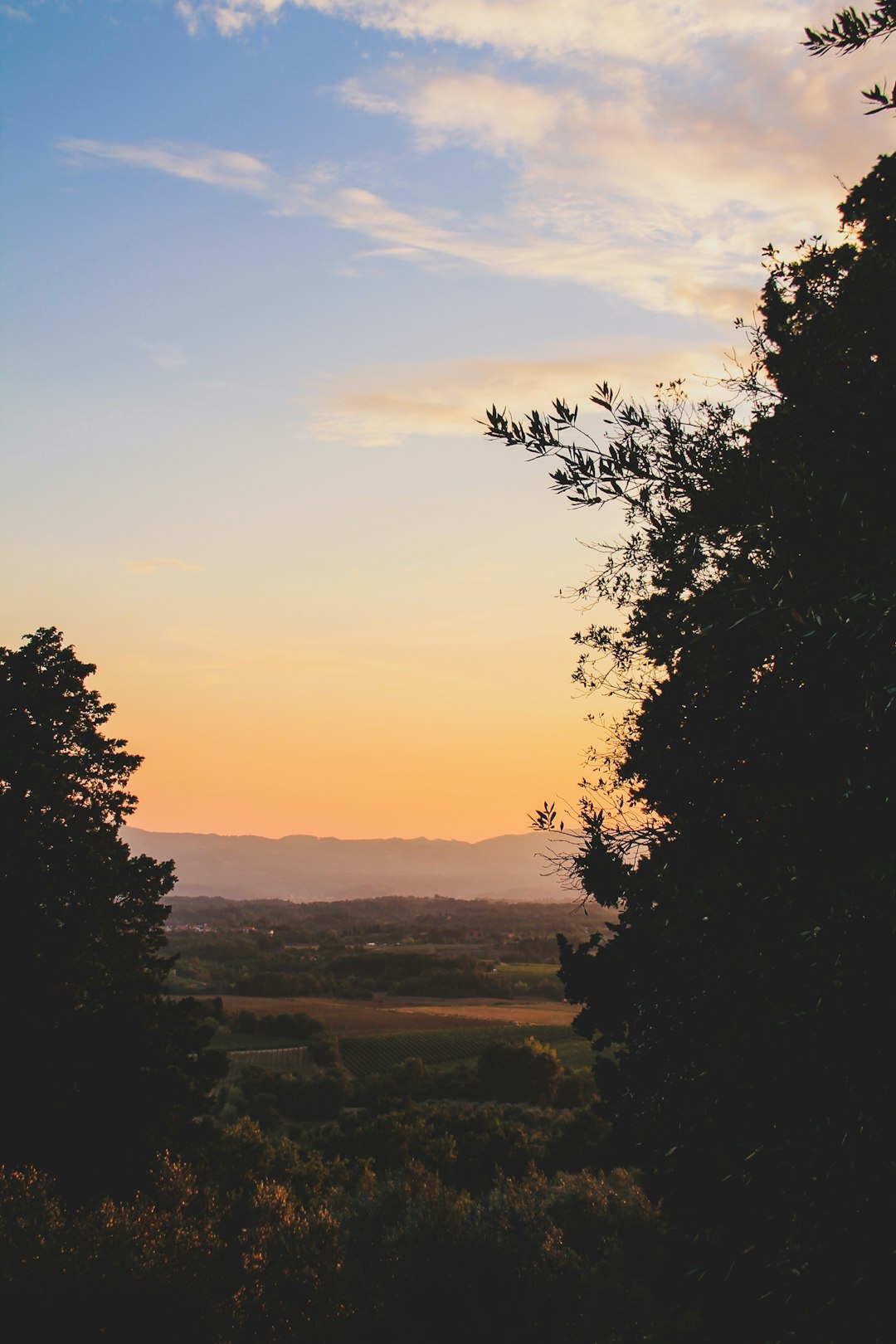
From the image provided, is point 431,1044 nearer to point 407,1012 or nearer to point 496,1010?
point 407,1012

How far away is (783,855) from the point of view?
27.5 feet

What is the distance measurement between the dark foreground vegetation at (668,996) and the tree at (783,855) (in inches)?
1.4

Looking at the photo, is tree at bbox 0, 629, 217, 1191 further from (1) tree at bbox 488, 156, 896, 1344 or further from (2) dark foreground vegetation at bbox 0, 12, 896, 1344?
(1) tree at bbox 488, 156, 896, 1344

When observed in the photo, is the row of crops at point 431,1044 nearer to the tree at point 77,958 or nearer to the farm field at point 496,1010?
the farm field at point 496,1010

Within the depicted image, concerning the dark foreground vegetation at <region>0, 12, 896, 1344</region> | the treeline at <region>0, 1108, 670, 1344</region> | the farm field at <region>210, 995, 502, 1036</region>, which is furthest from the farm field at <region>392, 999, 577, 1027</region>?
the treeline at <region>0, 1108, 670, 1344</region>

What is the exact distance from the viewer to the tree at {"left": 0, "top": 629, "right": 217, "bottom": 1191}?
23.6 m

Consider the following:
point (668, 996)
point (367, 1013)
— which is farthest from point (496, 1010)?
point (668, 996)

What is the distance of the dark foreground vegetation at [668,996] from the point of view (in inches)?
300

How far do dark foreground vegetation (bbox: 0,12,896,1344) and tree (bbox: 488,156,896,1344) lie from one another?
4cm

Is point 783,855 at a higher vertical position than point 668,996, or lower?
higher

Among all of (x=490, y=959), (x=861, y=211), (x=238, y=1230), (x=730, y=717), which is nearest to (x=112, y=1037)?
(x=238, y=1230)

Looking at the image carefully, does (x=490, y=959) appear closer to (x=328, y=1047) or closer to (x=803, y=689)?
(x=328, y=1047)

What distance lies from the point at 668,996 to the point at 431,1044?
89815mm

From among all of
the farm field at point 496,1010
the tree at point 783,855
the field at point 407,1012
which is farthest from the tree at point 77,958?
the farm field at point 496,1010
